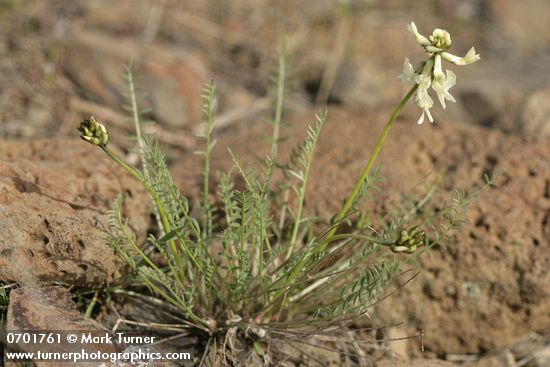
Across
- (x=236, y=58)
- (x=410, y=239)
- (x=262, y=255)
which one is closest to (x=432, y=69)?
(x=410, y=239)

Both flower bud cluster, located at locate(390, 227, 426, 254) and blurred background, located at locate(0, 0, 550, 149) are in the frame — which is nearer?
flower bud cluster, located at locate(390, 227, 426, 254)

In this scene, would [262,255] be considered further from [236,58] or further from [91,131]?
[236,58]

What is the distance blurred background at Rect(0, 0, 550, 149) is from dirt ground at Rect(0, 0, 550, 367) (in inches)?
0.6

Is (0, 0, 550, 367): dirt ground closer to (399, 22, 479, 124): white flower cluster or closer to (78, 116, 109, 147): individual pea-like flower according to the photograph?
(78, 116, 109, 147): individual pea-like flower

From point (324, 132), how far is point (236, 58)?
188 cm

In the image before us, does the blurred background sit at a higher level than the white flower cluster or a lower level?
lower

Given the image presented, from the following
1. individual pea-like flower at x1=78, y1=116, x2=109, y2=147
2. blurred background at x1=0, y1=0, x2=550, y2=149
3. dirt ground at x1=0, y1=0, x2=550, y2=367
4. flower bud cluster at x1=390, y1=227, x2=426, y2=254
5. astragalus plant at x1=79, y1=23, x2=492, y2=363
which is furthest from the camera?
blurred background at x1=0, y1=0, x2=550, y2=149

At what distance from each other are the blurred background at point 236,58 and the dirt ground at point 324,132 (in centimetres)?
2

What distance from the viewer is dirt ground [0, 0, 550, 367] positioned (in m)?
2.45

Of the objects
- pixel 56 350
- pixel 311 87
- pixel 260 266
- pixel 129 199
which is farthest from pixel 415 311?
pixel 311 87

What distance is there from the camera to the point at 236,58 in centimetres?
516

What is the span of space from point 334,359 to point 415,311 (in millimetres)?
519

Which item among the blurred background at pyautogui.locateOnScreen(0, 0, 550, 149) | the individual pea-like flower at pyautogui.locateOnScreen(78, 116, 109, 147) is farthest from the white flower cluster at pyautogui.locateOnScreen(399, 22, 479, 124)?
the blurred background at pyautogui.locateOnScreen(0, 0, 550, 149)

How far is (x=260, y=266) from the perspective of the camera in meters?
2.16
